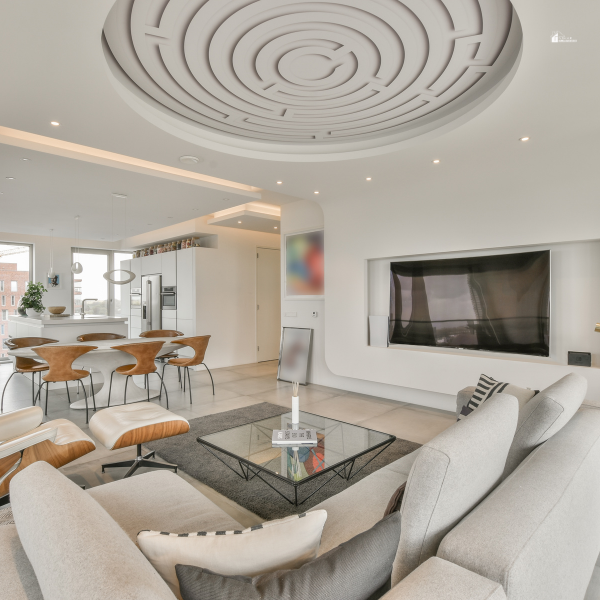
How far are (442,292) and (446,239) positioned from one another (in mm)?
591

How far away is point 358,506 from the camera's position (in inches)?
63.8

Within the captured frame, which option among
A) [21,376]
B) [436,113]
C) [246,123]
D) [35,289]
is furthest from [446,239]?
[21,376]

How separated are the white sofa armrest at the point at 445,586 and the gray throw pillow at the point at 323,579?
0.06m

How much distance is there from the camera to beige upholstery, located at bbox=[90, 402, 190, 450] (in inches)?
99.2

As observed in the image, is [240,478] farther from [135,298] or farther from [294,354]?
[135,298]

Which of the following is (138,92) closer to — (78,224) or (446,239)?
(446,239)

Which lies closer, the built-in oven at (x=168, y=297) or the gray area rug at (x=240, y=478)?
the gray area rug at (x=240, y=478)

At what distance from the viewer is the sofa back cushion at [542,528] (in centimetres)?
98

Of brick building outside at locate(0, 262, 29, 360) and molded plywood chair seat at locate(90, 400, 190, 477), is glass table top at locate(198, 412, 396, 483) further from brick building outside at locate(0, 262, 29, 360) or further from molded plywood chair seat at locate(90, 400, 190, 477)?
brick building outside at locate(0, 262, 29, 360)

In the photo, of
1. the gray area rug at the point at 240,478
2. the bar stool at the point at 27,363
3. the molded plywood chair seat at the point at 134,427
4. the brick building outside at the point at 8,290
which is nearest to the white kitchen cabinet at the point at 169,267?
the bar stool at the point at 27,363

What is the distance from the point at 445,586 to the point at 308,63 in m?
2.62

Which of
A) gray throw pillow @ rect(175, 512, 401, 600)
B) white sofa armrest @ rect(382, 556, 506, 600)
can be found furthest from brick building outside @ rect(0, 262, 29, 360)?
white sofa armrest @ rect(382, 556, 506, 600)

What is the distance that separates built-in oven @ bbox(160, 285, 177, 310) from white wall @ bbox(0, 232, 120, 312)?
2.82 metres

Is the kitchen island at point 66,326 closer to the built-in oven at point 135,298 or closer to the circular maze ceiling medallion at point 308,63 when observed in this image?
the built-in oven at point 135,298
